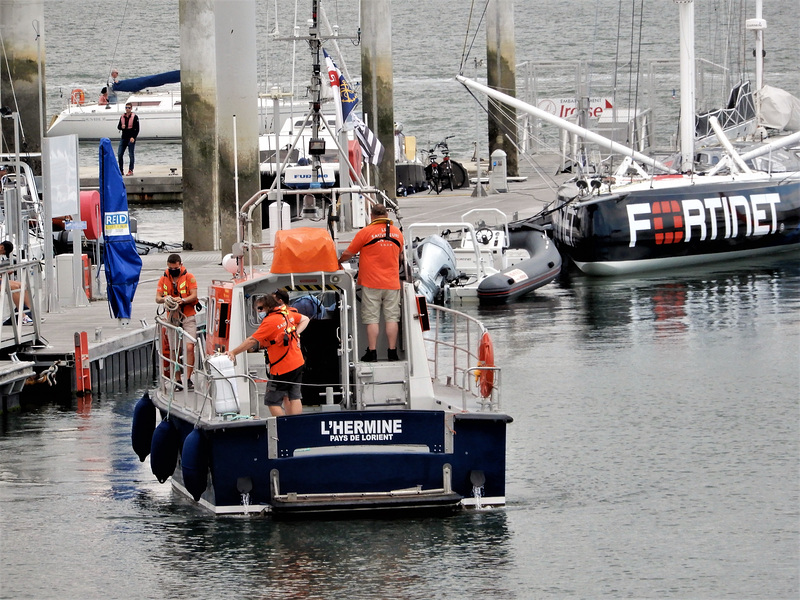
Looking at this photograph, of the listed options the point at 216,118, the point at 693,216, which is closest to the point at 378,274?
the point at 216,118

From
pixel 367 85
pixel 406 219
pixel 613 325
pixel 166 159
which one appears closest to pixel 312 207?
pixel 613 325

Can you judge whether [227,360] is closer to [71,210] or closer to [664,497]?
[664,497]

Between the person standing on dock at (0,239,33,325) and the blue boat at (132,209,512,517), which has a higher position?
the person standing on dock at (0,239,33,325)

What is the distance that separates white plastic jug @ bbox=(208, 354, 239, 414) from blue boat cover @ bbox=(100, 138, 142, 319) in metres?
8.02

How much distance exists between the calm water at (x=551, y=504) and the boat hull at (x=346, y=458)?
33cm

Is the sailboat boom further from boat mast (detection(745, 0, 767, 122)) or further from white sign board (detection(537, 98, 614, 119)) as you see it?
boat mast (detection(745, 0, 767, 122))

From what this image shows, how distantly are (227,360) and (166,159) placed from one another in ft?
160

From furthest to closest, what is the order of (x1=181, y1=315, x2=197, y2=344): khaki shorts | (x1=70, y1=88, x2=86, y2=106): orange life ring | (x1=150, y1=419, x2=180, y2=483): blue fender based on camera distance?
1. (x1=70, y1=88, x2=86, y2=106): orange life ring
2. (x1=181, y1=315, x2=197, y2=344): khaki shorts
3. (x1=150, y1=419, x2=180, y2=483): blue fender

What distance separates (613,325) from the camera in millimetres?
25219

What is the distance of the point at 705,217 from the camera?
31.9 metres

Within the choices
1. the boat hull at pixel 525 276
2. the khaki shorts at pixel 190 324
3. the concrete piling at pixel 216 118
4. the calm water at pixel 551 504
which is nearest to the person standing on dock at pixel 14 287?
the calm water at pixel 551 504

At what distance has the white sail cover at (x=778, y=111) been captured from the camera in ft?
142

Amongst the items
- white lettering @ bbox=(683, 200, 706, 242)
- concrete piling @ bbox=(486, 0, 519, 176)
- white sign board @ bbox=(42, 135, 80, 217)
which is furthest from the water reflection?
concrete piling @ bbox=(486, 0, 519, 176)

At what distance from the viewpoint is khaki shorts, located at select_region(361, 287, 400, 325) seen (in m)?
13.8
